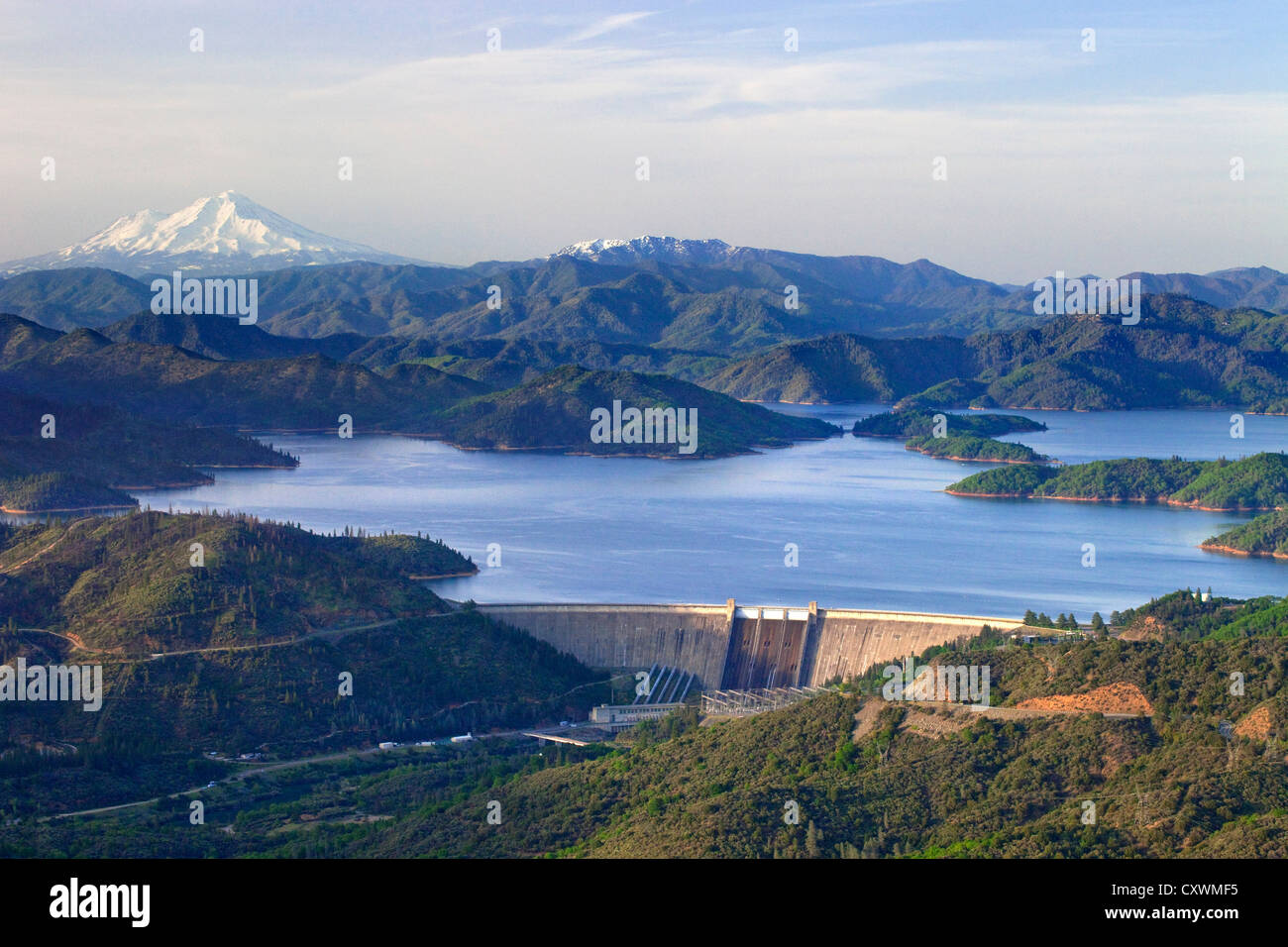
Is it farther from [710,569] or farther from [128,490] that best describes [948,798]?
[128,490]

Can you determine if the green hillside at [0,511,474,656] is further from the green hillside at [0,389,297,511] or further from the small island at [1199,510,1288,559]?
the small island at [1199,510,1288,559]

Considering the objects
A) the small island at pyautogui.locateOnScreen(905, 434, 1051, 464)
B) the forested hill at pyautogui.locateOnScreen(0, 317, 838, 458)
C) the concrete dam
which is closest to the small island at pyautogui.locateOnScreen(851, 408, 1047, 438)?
the forested hill at pyautogui.locateOnScreen(0, 317, 838, 458)

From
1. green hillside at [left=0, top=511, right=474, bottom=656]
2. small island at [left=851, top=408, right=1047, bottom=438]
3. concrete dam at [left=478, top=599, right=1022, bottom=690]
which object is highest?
small island at [left=851, top=408, right=1047, bottom=438]

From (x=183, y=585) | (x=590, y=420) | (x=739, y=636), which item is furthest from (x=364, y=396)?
(x=739, y=636)

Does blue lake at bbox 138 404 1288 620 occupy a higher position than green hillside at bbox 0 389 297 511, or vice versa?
green hillside at bbox 0 389 297 511

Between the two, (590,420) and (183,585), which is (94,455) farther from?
(183,585)
